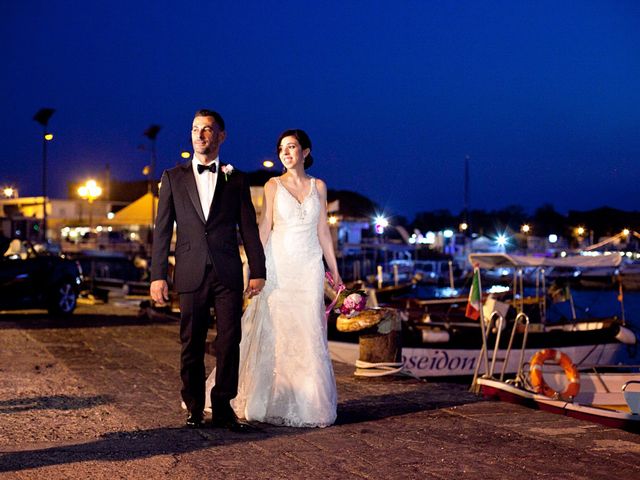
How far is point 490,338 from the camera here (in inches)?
774

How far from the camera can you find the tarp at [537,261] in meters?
23.0

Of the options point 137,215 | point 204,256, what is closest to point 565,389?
point 204,256

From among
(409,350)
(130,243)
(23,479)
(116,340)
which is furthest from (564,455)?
(130,243)

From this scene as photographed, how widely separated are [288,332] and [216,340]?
2.30 feet

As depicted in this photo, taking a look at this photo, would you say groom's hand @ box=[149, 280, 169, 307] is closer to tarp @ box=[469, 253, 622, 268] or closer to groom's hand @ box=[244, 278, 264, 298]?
groom's hand @ box=[244, 278, 264, 298]

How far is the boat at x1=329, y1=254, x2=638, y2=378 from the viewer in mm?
18938

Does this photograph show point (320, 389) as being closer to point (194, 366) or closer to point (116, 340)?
point (194, 366)

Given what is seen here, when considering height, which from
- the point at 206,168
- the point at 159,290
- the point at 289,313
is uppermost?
the point at 206,168

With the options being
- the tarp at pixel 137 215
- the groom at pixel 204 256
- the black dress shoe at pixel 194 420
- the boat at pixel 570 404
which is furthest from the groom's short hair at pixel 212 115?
the tarp at pixel 137 215

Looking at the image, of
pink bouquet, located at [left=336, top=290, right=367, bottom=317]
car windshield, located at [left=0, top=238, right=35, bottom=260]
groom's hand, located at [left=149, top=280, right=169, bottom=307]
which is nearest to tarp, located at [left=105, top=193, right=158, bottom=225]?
car windshield, located at [left=0, top=238, right=35, bottom=260]

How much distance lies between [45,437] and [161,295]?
1.22m

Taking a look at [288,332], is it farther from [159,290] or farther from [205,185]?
[205,185]

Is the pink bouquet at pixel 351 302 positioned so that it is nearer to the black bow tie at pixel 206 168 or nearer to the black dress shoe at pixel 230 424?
the black dress shoe at pixel 230 424

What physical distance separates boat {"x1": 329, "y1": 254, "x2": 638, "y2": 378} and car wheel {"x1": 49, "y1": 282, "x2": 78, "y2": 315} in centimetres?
519
